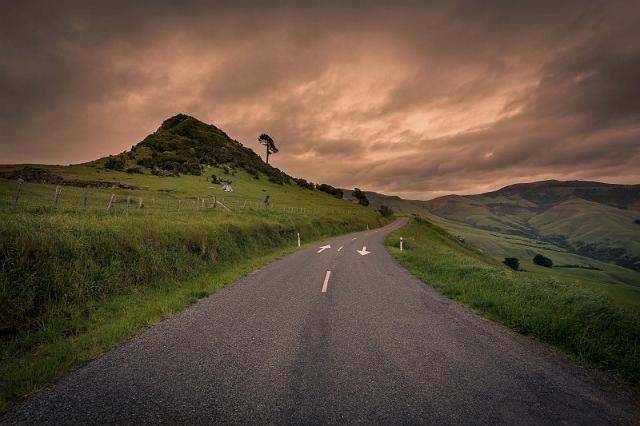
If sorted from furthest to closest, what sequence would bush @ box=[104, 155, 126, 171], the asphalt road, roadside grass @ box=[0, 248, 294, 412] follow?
bush @ box=[104, 155, 126, 171] < roadside grass @ box=[0, 248, 294, 412] < the asphalt road

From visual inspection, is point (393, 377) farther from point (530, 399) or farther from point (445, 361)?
point (530, 399)

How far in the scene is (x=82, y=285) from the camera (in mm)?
6973

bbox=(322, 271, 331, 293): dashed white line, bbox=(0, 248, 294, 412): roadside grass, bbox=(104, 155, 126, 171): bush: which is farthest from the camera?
bbox=(104, 155, 126, 171): bush

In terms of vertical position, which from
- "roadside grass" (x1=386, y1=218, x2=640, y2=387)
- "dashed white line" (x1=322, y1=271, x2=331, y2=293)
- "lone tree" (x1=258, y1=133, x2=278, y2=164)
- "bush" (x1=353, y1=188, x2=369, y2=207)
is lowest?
"dashed white line" (x1=322, y1=271, x2=331, y2=293)

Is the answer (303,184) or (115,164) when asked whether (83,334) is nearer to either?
(115,164)

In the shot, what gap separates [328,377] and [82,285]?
22.9ft

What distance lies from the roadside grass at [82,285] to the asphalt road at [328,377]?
0.63m

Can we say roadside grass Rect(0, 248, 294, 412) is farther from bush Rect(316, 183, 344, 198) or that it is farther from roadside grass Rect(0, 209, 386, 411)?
bush Rect(316, 183, 344, 198)

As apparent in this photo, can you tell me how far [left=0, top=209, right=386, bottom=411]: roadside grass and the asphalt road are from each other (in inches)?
24.8

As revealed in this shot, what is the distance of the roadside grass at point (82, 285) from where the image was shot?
4.63 metres

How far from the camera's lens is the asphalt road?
3.21 meters

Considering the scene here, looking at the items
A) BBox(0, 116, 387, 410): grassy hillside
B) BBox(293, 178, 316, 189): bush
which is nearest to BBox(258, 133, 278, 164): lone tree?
BBox(293, 178, 316, 189): bush

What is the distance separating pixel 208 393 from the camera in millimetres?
3539

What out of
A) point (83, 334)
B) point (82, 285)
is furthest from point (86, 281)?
point (83, 334)
